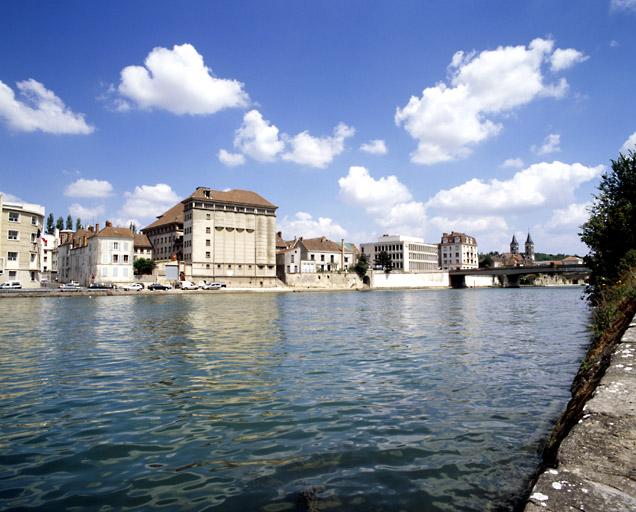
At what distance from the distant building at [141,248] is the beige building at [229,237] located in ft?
31.3

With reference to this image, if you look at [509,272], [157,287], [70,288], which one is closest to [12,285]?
[70,288]

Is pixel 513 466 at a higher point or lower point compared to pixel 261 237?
lower

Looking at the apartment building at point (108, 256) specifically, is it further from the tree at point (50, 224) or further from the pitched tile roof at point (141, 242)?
the tree at point (50, 224)

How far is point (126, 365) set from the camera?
49.0 ft

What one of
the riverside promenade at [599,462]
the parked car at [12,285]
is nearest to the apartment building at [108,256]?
the parked car at [12,285]

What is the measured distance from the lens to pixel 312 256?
5512 inches

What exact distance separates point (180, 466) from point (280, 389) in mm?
4858

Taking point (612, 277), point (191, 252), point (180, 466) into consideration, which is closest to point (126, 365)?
point (180, 466)

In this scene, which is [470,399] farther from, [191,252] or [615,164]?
[191,252]

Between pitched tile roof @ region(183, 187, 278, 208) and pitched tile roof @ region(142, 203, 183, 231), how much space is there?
899cm

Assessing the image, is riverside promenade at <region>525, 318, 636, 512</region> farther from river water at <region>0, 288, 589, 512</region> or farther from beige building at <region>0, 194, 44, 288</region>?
beige building at <region>0, 194, 44, 288</region>

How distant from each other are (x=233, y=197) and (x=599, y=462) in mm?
118348

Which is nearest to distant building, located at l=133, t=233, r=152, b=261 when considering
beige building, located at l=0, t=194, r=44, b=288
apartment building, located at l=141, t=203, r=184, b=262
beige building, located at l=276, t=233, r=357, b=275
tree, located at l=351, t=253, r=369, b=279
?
apartment building, located at l=141, t=203, r=184, b=262

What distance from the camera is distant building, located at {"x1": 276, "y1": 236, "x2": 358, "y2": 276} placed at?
135 metres
